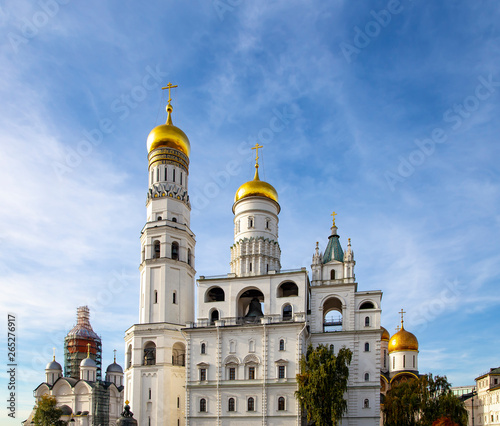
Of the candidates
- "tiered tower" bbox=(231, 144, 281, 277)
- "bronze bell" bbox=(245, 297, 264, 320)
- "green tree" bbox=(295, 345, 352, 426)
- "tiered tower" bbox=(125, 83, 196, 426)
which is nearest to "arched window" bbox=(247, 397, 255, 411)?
"green tree" bbox=(295, 345, 352, 426)

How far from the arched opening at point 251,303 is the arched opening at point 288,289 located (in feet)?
5.62

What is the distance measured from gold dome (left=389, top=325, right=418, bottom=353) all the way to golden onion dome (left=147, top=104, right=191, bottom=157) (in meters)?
34.3

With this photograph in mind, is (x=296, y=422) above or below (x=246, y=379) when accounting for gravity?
below

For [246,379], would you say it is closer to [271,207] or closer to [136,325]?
[136,325]

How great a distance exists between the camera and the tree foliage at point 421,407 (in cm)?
3978

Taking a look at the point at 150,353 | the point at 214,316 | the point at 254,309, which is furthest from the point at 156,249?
the point at 254,309

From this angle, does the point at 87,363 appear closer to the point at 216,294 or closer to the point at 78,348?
the point at 78,348

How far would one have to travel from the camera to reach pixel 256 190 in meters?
48.2

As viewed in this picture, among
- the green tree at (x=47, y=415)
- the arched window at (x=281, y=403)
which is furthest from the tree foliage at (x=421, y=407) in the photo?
the green tree at (x=47, y=415)

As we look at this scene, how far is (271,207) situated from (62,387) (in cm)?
3586

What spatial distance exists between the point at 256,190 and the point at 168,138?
9.04 metres

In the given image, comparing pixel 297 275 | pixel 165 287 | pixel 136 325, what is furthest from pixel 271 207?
pixel 136 325

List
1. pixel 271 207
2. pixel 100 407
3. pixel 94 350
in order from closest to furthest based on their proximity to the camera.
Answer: pixel 271 207 < pixel 100 407 < pixel 94 350

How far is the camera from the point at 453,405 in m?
40.1
